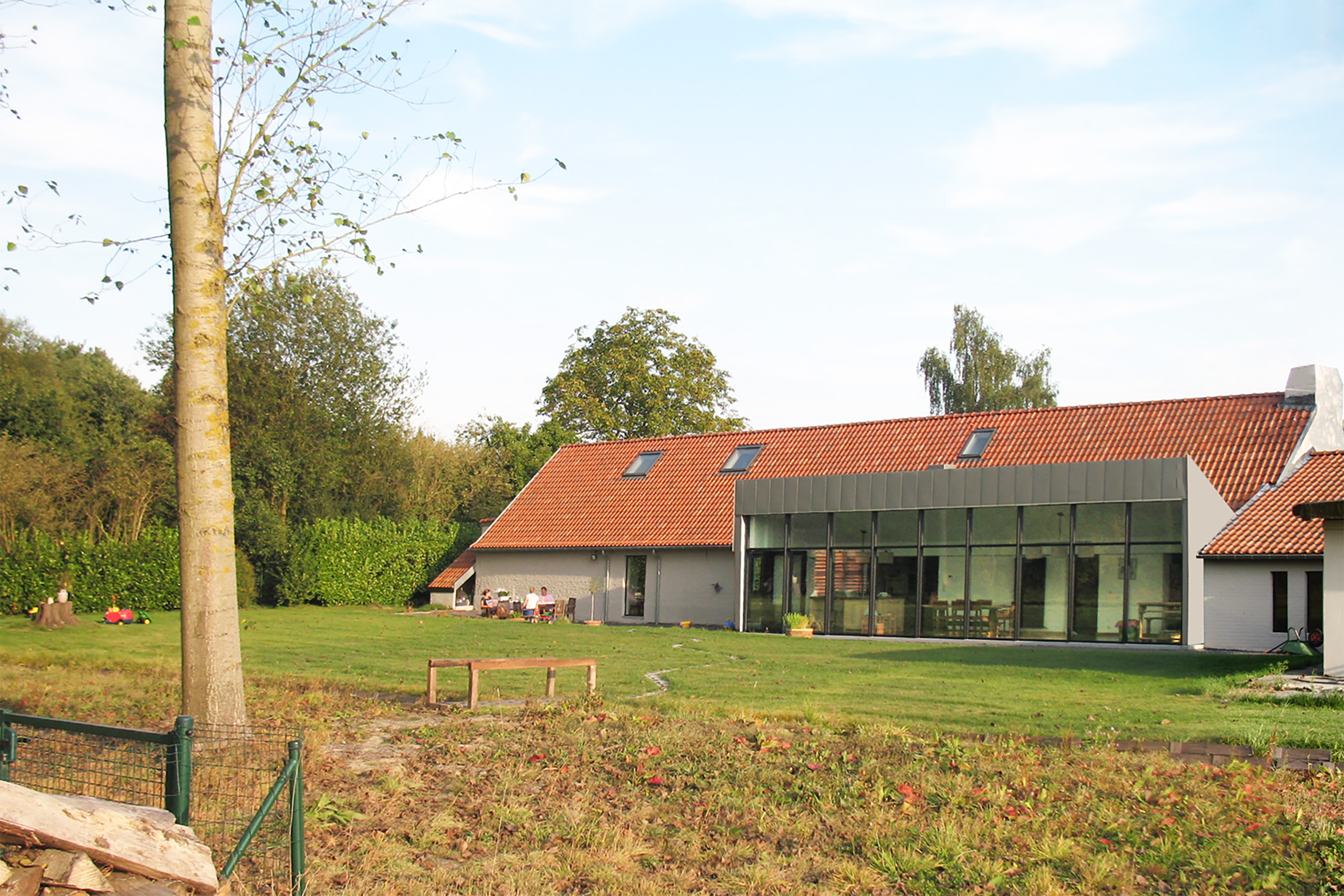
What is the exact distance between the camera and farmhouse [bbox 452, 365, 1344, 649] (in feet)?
83.1

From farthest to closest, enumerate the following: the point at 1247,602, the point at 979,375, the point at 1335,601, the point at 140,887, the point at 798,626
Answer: the point at 979,375 → the point at 798,626 → the point at 1247,602 → the point at 1335,601 → the point at 140,887

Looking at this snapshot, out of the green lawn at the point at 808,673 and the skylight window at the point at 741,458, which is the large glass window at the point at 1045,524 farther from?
the skylight window at the point at 741,458

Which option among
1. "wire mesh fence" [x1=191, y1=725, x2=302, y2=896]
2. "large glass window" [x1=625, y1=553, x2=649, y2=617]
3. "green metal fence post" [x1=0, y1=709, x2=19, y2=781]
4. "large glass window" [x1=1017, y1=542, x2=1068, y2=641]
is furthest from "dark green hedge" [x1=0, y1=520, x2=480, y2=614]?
"green metal fence post" [x1=0, y1=709, x2=19, y2=781]

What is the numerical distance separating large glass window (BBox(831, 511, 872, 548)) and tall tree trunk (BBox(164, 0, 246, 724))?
71.1 ft

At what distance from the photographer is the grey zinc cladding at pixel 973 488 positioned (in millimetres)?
25875

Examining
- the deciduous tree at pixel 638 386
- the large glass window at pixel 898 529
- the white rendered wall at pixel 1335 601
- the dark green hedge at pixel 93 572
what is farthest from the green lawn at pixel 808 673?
the deciduous tree at pixel 638 386

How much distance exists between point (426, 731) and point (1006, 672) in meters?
10.4

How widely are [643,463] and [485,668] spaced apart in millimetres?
25994

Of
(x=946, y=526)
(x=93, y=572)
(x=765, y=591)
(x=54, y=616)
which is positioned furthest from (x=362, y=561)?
(x=946, y=526)

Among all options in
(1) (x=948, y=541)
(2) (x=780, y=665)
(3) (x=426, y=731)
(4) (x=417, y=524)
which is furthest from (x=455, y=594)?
(3) (x=426, y=731)

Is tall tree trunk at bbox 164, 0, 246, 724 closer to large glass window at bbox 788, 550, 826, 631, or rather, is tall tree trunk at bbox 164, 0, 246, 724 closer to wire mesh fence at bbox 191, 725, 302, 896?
wire mesh fence at bbox 191, 725, 302, 896

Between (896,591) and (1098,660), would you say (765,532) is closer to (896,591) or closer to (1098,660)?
(896,591)

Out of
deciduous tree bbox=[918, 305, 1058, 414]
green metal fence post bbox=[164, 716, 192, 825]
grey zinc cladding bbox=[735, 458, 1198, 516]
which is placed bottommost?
green metal fence post bbox=[164, 716, 192, 825]

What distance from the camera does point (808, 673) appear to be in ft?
58.6
